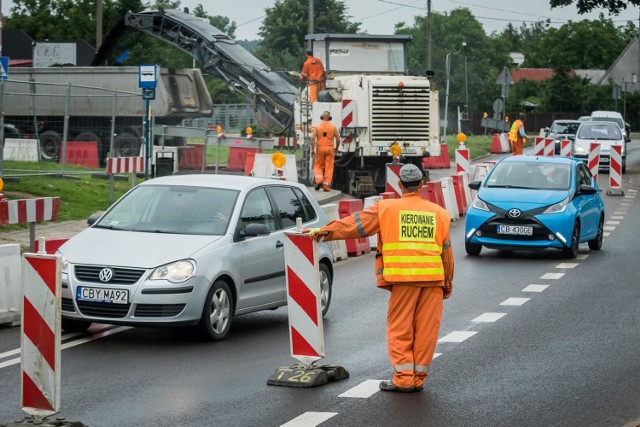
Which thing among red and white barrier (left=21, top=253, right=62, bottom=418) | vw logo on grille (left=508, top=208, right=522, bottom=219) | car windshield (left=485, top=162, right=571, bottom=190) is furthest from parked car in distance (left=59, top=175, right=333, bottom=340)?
car windshield (left=485, top=162, right=571, bottom=190)

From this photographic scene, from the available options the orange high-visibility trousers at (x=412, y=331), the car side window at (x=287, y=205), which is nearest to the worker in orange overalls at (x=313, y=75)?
the car side window at (x=287, y=205)

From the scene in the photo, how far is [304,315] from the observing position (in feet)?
35.5

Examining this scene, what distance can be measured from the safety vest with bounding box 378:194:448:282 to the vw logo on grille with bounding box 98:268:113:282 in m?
2.98

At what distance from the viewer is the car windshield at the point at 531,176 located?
74.0 feet

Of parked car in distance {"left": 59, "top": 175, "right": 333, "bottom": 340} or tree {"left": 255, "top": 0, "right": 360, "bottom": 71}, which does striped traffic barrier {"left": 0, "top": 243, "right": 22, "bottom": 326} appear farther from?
tree {"left": 255, "top": 0, "right": 360, "bottom": 71}

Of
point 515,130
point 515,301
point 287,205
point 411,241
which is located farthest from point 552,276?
point 515,130

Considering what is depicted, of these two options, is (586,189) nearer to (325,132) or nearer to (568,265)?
(568,265)

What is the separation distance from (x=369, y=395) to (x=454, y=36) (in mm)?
145843

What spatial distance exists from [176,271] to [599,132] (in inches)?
1460

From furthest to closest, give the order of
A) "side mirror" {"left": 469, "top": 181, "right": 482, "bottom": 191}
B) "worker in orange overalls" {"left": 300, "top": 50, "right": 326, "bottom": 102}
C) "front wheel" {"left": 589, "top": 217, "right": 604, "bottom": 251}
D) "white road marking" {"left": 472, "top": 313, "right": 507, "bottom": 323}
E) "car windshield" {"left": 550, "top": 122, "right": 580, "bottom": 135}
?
"car windshield" {"left": 550, "top": 122, "right": 580, "bottom": 135} < "worker in orange overalls" {"left": 300, "top": 50, "right": 326, "bottom": 102} < "front wheel" {"left": 589, "top": 217, "right": 604, "bottom": 251} < "side mirror" {"left": 469, "top": 181, "right": 482, "bottom": 191} < "white road marking" {"left": 472, "top": 313, "right": 507, "bottom": 323}

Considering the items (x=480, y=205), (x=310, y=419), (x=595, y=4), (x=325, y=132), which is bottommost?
(x=310, y=419)

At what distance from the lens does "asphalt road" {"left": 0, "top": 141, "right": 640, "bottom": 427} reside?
9516mm

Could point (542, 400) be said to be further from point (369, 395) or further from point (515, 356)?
point (515, 356)

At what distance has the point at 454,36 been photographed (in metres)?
154
